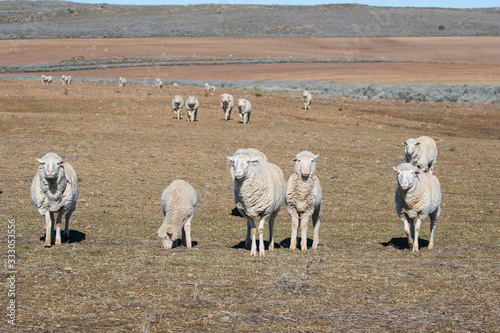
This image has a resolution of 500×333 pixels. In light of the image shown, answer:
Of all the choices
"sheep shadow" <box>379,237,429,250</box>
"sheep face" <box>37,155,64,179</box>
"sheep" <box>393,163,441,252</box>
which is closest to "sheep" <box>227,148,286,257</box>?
"sheep" <box>393,163,441,252</box>

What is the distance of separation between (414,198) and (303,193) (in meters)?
2.19

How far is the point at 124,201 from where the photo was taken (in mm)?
15328

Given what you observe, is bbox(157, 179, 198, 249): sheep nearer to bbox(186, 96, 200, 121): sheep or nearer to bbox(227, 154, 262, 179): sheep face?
bbox(227, 154, 262, 179): sheep face

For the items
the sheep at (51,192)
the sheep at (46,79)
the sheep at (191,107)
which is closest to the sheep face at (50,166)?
the sheep at (51,192)

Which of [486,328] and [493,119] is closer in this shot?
[486,328]

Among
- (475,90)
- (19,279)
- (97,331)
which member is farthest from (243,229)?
(475,90)

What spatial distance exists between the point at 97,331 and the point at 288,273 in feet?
11.4

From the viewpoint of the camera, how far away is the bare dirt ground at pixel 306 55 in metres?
63.4

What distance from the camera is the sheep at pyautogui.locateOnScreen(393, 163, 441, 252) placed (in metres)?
11.5

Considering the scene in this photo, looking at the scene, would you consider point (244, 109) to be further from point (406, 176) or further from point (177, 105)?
point (406, 176)

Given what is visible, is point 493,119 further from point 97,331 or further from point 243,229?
point 97,331

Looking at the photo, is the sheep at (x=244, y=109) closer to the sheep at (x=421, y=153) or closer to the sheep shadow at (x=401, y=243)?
the sheep at (x=421, y=153)

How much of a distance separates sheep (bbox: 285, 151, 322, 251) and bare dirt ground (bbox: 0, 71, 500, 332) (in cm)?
50

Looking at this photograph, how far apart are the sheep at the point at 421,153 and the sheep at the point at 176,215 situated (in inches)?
319
